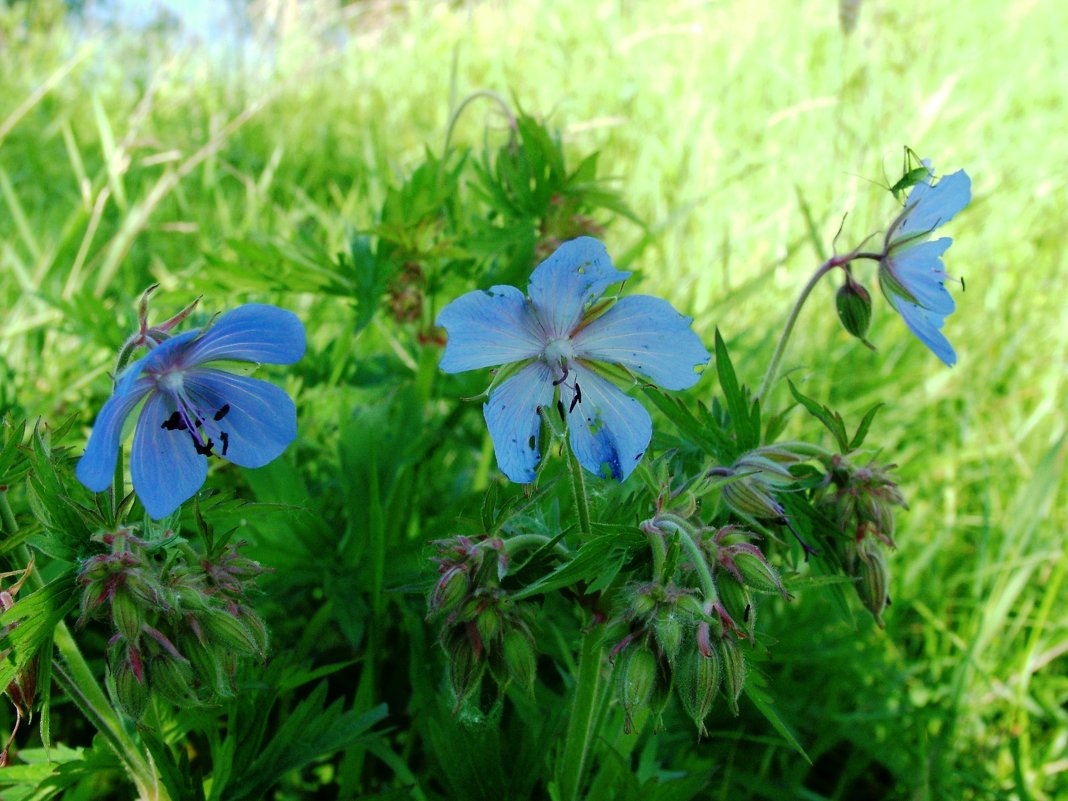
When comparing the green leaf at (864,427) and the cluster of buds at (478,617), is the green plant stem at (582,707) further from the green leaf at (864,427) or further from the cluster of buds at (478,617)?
the green leaf at (864,427)

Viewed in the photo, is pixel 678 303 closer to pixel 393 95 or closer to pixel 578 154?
pixel 578 154

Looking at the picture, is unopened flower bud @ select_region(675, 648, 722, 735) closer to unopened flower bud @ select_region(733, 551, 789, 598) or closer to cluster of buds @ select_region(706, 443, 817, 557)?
unopened flower bud @ select_region(733, 551, 789, 598)

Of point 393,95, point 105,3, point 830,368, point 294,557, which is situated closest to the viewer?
point 294,557

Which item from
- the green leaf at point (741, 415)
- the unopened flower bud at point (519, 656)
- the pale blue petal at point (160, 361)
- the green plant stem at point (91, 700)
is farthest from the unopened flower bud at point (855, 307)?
the green plant stem at point (91, 700)

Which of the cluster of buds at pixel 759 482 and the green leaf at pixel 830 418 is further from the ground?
the green leaf at pixel 830 418

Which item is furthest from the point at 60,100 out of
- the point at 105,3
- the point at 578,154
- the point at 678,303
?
the point at 678,303

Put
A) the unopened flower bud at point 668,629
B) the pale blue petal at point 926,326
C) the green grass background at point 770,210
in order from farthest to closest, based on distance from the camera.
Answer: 1. the green grass background at point 770,210
2. the pale blue petal at point 926,326
3. the unopened flower bud at point 668,629

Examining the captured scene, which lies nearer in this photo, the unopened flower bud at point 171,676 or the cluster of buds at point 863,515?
the unopened flower bud at point 171,676
